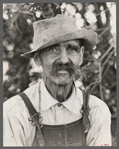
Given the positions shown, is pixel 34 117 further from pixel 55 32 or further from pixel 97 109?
pixel 55 32

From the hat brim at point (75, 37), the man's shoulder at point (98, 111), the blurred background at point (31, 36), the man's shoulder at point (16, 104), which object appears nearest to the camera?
the hat brim at point (75, 37)

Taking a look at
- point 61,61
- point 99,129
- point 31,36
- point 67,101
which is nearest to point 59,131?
point 67,101

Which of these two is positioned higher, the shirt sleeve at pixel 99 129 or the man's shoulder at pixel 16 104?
the man's shoulder at pixel 16 104

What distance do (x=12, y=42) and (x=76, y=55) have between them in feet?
4.06

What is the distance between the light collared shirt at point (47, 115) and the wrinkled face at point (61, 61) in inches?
8.1

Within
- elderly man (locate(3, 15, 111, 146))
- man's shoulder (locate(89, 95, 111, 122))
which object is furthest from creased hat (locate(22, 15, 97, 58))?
man's shoulder (locate(89, 95, 111, 122))

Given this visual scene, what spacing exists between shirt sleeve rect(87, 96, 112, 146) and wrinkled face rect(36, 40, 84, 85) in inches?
17.6

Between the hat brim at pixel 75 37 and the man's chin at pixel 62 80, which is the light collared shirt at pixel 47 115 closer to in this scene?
the man's chin at pixel 62 80

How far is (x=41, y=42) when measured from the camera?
149cm

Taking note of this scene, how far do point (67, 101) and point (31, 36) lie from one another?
3.99ft

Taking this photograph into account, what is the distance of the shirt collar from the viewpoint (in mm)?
1592

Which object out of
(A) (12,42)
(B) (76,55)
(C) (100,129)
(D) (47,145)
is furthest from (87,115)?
(A) (12,42)

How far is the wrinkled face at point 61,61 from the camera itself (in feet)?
4.83

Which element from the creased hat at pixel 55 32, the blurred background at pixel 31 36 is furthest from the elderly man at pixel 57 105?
the blurred background at pixel 31 36
